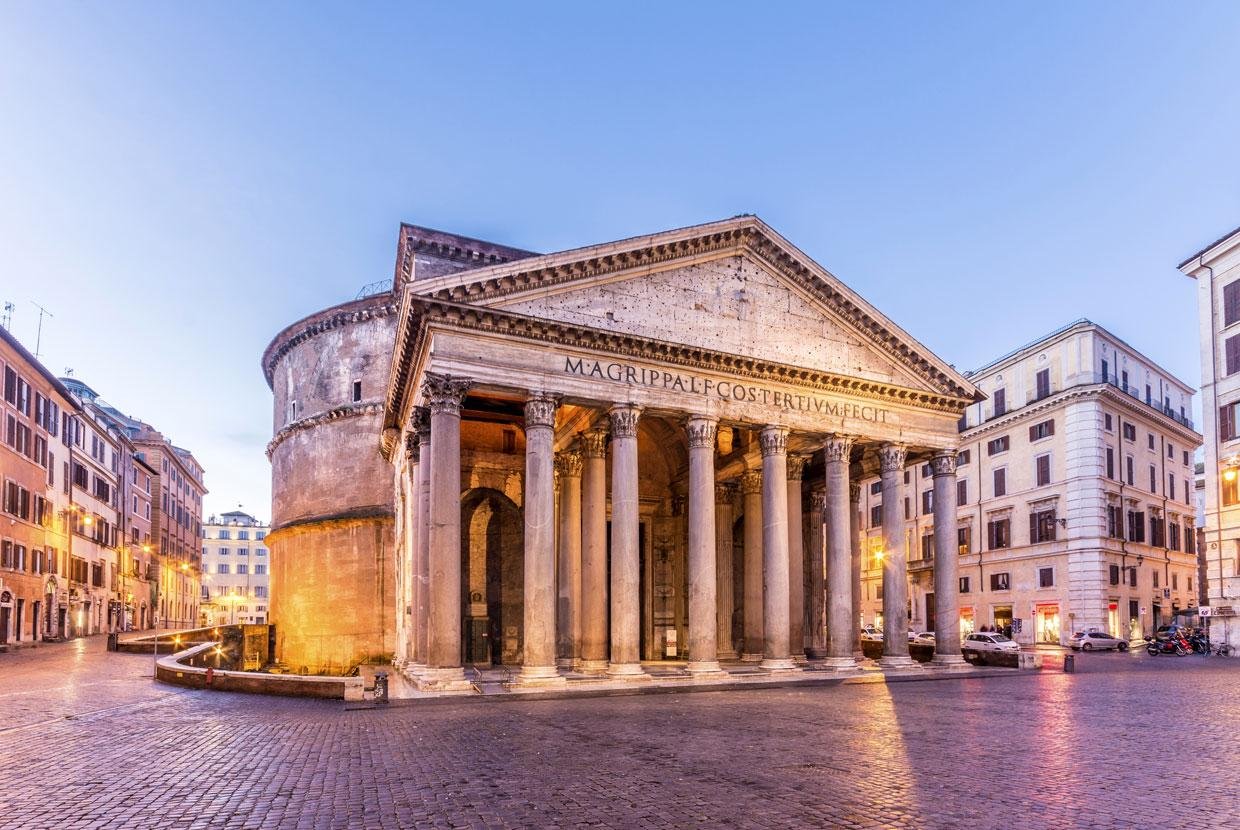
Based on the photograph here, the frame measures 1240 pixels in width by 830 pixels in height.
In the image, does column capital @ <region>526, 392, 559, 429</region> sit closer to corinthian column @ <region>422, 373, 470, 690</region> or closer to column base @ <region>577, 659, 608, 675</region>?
corinthian column @ <region>422, 373, 470, 690</region>

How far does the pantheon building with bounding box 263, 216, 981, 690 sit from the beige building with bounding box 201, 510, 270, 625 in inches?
3708

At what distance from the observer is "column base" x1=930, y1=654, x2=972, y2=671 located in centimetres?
2820

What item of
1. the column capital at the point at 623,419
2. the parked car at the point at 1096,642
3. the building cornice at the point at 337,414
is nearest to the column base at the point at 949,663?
the column capital at the point at 623,419

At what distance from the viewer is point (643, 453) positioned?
33.5 meters

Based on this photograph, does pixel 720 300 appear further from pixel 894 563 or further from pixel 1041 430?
pixel 1041 430

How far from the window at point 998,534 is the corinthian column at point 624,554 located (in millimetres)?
33393

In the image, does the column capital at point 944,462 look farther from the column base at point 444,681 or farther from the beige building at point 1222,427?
the column base at point 444,681

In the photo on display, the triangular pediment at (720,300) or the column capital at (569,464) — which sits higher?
the triangular pediment at (720,300)

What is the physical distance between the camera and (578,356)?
2347cm

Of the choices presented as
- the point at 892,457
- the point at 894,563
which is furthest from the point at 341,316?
the point at 894,563

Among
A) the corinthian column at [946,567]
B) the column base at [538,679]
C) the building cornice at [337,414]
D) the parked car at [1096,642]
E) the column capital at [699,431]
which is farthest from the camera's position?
the parked car at [1096,642]

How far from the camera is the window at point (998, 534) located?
49844mm

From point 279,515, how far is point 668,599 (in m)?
20.5

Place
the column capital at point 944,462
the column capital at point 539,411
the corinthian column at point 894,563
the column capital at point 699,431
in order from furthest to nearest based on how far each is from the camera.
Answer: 1. the column capital at point 944,462
2. the corinthian column at point 894,563
3. the column capital at point 699,431
4. the column capital at point 539,411
